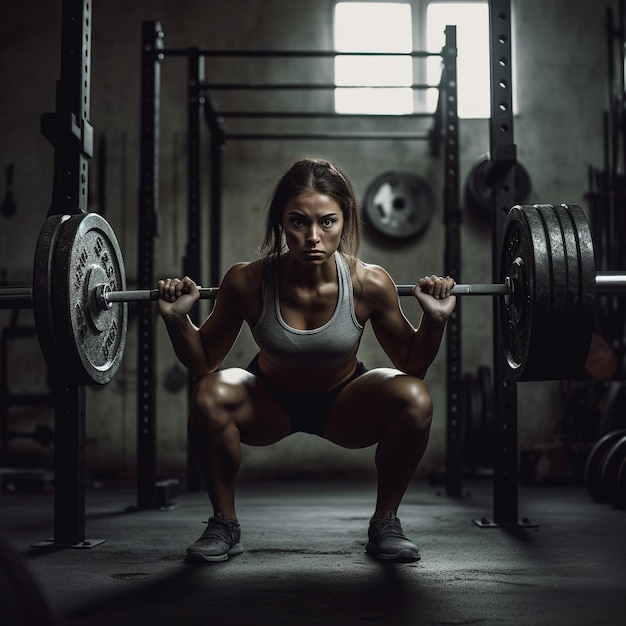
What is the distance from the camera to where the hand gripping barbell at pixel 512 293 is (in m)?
1.87

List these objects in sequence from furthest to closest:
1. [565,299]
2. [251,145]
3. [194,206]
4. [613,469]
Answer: [251,145] < [194,206] < [613,469] < [565,299]

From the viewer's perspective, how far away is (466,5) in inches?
226

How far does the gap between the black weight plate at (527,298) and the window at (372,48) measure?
11.8ft

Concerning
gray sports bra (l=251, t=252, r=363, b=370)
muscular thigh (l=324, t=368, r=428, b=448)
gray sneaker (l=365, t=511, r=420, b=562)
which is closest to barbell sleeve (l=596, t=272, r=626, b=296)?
muscular thigh (l=324, t=368, r=428, b=448)

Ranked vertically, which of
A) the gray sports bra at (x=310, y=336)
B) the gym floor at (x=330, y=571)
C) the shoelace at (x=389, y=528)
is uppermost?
the gray sports bra at (x=310, y=336)

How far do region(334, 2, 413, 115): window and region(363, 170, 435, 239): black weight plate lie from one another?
1.64 ft

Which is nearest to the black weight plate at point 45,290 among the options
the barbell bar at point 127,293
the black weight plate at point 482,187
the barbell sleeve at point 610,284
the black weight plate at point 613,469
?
the barbell bar at point 127,293

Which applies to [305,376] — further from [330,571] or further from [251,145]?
[251,145]

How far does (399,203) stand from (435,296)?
3.49 m

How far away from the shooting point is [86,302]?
6.82ft

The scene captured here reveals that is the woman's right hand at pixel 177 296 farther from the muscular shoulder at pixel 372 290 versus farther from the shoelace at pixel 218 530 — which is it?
the shoelace at pixel 218 530

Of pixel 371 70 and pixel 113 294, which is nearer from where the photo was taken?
pixel 113 294

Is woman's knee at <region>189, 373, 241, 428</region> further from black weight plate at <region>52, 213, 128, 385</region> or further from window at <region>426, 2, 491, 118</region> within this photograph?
window at <region>426, 2, 491, 118</region>

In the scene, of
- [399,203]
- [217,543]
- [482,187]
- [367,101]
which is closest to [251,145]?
[367,101]
